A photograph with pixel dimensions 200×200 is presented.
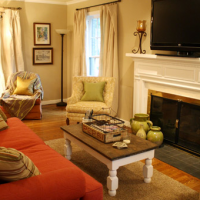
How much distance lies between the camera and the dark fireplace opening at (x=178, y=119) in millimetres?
3725

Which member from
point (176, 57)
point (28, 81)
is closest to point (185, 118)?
point (176, 57)

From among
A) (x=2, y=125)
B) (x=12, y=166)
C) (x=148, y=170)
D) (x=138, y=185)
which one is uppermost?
(x=12, y=166)

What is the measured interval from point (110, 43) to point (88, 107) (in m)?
1.32

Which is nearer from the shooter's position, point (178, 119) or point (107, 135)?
point (107, 135)

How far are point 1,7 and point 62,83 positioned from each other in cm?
210

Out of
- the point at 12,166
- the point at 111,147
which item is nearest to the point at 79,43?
the point at 111,147

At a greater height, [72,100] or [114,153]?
[72,100]

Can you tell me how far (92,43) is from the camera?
601 centimetres

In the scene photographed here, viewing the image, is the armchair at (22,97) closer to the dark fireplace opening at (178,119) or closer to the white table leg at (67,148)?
the white table leg at (67,148)

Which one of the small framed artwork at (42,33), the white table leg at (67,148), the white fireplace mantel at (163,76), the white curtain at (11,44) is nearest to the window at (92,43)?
the small framed artwork at (42,33)

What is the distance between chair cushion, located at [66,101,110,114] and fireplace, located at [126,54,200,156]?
536mm

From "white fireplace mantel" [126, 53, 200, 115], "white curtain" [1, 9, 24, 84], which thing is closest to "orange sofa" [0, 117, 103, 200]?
"white fireplace mantel" [126, 53, 200, 115]

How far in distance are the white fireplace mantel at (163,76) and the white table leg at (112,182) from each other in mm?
1663

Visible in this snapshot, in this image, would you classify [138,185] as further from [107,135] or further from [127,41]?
[127,41]
